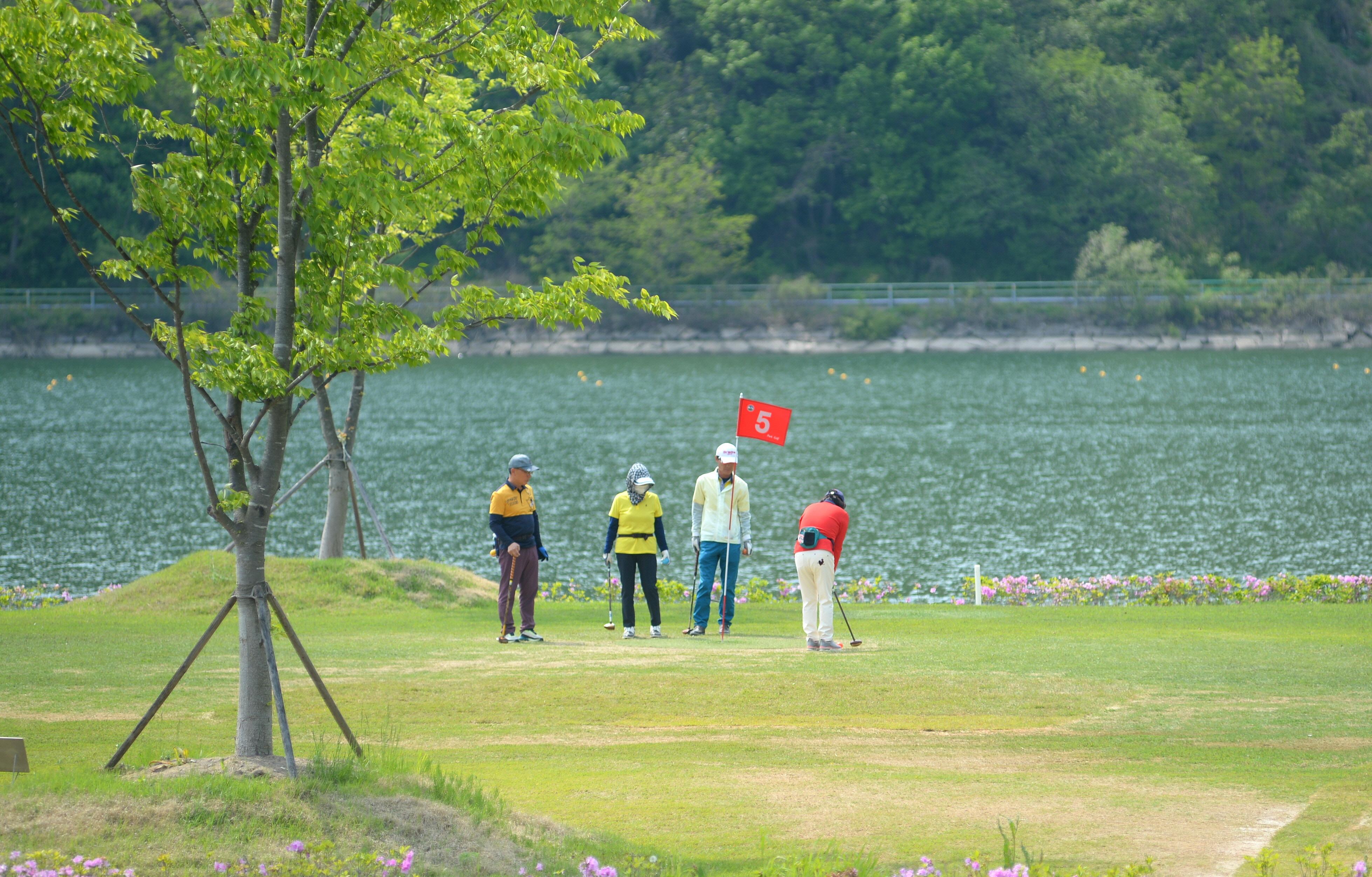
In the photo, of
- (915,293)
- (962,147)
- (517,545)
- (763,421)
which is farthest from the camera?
(915,293)

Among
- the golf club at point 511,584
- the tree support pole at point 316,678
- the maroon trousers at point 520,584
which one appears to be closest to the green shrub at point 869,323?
the maroon trousers at point 520,584

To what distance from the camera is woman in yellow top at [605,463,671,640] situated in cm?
1523

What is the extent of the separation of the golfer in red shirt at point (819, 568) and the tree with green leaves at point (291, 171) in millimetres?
5106

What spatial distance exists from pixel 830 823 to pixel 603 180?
100 m

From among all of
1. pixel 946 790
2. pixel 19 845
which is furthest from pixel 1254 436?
pixel 19 845

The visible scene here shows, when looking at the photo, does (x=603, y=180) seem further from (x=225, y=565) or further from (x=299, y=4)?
(x=299, y=4)

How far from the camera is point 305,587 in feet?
61.2

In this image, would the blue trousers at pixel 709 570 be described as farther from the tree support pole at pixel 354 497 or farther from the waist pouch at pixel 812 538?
the tree support pole at pixel 354 497

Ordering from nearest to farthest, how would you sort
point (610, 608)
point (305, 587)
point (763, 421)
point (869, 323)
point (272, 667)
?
Result: point (272, 667)
point (610, 608)
point (763, 421)
point (305, 587)
point (869, 323)

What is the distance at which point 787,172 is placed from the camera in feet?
353

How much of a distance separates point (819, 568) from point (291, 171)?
7.29 metres

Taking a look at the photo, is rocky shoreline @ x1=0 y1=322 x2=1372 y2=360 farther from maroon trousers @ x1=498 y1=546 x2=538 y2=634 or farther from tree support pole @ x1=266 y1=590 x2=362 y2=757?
tree support pole @ x1=266 y1=590 x2=362 y2=757

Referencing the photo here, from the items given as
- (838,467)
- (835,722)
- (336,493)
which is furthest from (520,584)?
(838,467)

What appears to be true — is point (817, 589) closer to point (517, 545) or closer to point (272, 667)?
point (517, 545)
